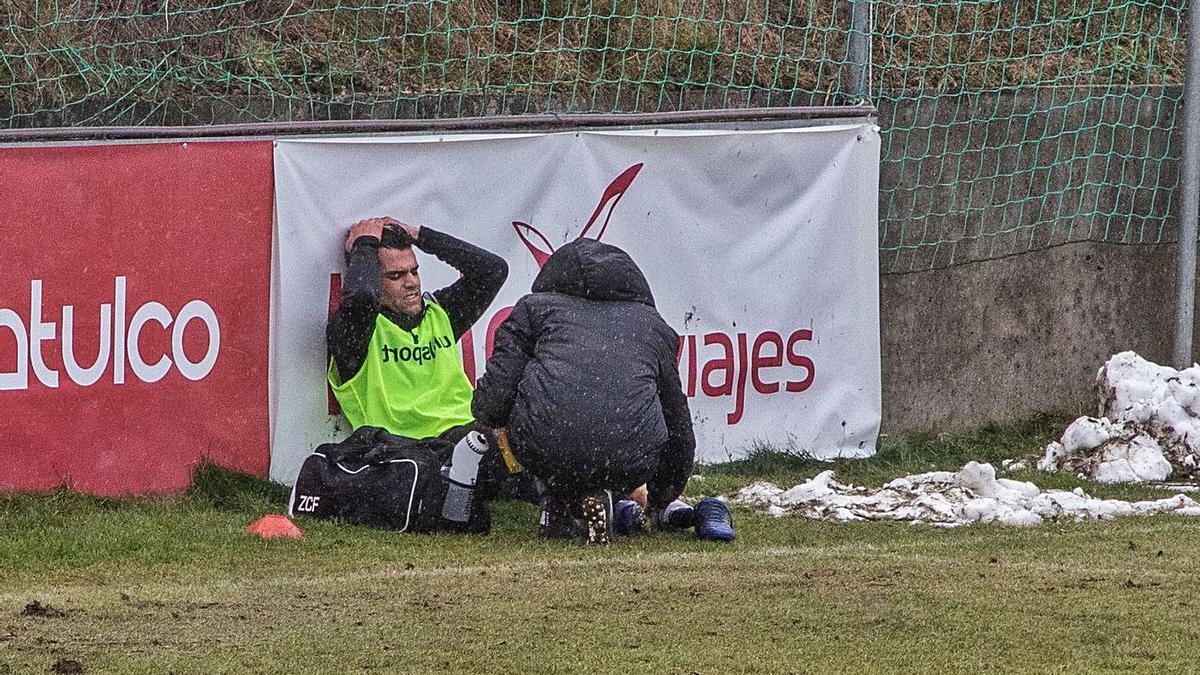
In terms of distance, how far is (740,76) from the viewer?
1039 cm

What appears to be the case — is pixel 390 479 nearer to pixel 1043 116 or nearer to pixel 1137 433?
pixel 1137 433

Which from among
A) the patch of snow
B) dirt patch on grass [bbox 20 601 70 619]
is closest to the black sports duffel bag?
dirt patch on grass [bbox 20 601 70 619]

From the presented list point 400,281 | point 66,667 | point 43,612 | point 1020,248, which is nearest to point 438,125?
point 400,281

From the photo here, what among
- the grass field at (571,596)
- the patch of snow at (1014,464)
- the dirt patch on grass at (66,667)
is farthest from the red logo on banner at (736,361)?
the dirt patch on grass at (66,667)

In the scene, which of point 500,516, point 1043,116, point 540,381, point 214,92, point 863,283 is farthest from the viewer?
point 1043,116

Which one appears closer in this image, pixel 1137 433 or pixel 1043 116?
pixel 1137 433

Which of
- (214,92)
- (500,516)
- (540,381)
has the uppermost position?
(214,92)

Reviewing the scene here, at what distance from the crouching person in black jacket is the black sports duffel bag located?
0.32 meters

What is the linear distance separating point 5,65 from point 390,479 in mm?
2893

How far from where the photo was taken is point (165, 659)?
5.04m

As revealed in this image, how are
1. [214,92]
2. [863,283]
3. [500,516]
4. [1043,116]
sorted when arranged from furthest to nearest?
[1043,116], [863,283], [214,92], [500,516]

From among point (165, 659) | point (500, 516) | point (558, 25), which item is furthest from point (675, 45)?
point (165, 659)

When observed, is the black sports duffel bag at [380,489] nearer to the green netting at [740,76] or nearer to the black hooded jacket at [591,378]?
the black hooded jacket at [591,378]

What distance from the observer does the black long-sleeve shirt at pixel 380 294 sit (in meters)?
8.59
